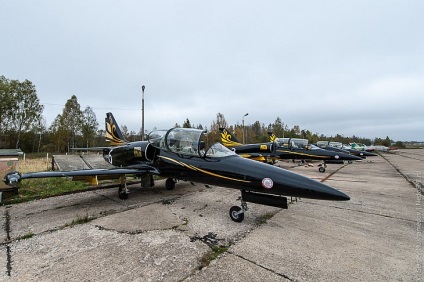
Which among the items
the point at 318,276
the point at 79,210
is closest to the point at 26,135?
the point at 79,210

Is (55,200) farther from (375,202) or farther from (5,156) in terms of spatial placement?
(375,202)

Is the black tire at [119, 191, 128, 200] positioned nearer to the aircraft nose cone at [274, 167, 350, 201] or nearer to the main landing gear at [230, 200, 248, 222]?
the main landing gear at [230, 200, 248, 222]

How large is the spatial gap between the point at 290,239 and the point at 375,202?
4612 mm

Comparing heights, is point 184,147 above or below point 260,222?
above

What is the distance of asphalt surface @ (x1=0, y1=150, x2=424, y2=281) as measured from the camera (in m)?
3.02

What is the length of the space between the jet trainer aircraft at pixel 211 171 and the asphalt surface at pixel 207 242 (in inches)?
30.9

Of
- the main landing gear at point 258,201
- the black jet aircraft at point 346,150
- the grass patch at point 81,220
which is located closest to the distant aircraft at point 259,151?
the black jet aircraft at point 346,150

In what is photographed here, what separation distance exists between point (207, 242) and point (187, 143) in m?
2.98

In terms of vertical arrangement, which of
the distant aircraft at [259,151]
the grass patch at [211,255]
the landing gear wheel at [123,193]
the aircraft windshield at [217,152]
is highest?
the aircraft windshield at [217,152]

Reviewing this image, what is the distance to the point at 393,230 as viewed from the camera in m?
4.59

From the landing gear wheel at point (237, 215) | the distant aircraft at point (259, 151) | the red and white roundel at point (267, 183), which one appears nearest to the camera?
the red and white roundel at point (267, 183)

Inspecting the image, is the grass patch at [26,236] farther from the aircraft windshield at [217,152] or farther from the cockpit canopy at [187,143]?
the aircraft windshield at [217,152]

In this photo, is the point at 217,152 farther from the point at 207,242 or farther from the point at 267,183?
the point at 207,242

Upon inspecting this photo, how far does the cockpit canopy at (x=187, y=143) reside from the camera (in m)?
5.68
